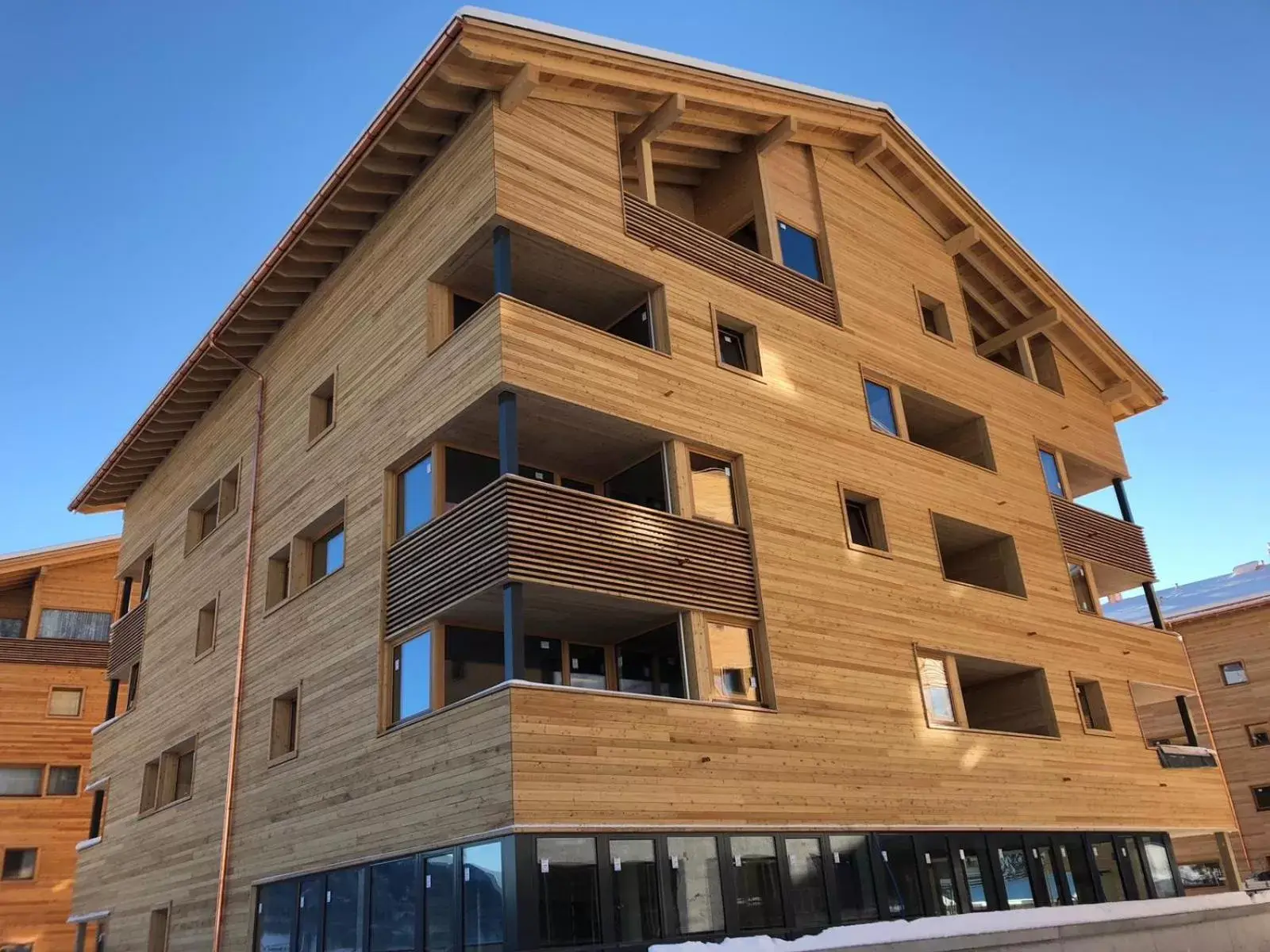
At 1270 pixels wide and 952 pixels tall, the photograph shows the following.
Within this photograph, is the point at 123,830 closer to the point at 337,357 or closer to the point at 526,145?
the point at 337,357

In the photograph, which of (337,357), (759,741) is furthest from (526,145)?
(759,741)

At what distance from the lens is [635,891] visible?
40.5ft

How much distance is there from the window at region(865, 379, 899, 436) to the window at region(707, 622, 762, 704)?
5893 millimetres

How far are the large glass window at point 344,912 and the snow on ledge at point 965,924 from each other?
452 centimetres

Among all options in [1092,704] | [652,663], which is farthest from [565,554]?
[1092,704]

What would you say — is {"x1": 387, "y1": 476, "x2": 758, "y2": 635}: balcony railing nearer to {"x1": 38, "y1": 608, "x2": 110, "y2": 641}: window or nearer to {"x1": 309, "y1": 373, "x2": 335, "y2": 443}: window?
{"x1": 309, "y1": 373, "x2": 335, "y2": 443}: window

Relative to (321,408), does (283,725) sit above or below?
below

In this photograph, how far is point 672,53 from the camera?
1730 centimetres

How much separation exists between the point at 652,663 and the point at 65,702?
2257 cm

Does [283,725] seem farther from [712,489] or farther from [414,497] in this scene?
[712,489]

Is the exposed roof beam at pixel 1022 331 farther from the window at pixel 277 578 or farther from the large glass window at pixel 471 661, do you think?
the window at pixel 277 578

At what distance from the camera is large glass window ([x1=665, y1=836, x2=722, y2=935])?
1266 cm

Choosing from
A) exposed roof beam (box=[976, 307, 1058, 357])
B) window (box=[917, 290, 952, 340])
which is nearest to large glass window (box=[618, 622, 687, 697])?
window (box=[917, 290, 952, 340])

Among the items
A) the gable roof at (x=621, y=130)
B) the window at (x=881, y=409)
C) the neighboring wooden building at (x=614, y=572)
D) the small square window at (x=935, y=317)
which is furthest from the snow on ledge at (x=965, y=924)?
the gable roof at (x=621, y=130)
